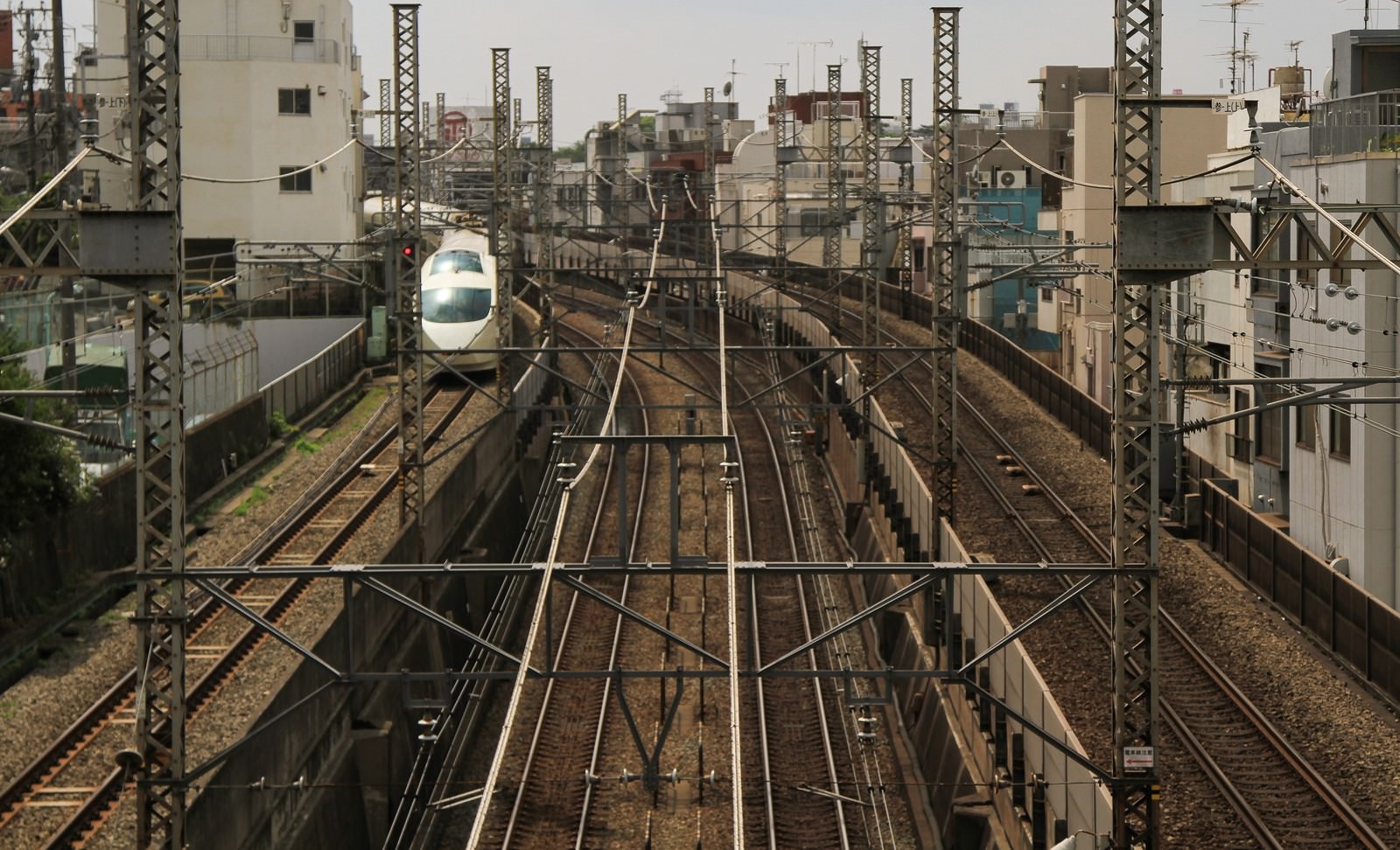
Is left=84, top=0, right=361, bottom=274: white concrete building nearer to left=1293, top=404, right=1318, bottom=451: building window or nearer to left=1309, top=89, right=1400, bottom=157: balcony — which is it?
left=1309, top=89, right=1400, bottom=157: balcony

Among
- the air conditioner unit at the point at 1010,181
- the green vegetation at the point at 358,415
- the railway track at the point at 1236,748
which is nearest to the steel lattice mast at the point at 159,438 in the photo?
the railway track at the point at 1236,748

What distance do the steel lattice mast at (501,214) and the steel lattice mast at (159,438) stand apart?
16927mm

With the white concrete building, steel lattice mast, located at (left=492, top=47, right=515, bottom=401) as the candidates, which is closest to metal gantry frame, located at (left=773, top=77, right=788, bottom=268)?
steel lattice mast, located at (left=492, top=47, right=515, bottom=401)

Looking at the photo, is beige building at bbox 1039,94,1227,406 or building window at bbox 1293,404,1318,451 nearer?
building window at bbox 1293,404,1318,451

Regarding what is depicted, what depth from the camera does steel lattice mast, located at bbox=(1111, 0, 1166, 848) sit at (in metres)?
10.5

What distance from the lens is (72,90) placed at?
45.8 m

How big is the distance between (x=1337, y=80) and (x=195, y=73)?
26221mm

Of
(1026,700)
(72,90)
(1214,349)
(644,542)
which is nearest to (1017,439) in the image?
(1214,349)

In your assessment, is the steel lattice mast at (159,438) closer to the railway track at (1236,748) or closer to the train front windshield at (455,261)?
the railway track at (1236,748)

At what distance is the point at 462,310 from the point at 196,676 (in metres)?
16.5

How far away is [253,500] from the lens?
24.7 metres

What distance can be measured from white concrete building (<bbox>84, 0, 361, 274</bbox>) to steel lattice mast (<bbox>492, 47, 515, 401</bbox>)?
33.6ft

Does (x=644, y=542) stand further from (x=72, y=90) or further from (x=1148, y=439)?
(x=72, y=90)

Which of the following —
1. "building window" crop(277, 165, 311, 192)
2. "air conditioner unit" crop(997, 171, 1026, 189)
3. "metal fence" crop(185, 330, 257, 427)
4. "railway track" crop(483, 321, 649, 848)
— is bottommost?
"railway track" crop(483, 321, 649, 848)
